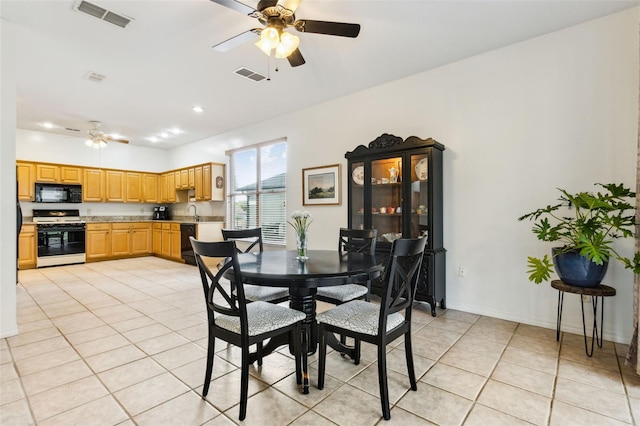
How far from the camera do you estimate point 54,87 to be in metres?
4.14

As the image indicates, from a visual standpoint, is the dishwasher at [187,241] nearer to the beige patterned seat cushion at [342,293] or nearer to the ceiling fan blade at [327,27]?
the beige patterned seat cushion at [342,293]

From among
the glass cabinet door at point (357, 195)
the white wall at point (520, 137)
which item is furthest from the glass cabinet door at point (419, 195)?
the glass cabinet door at point (357, 195)

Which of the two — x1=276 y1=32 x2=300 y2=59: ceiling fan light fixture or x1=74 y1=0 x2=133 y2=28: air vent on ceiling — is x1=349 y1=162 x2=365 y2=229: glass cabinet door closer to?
x1=276 y1=32 x2=300 y2=59: ceiling fan light fixture

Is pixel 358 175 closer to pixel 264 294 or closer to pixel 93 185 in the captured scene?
pixel 264 294

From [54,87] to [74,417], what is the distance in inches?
171

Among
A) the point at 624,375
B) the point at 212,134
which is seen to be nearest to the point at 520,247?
the point at 624,375

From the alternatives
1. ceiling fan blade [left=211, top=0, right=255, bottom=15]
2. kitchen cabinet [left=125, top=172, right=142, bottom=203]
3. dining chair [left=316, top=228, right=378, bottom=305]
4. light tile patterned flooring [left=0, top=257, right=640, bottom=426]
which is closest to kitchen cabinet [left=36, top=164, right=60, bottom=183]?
kitchen cabinet [left=125, top=172, right=142, bottom=203]

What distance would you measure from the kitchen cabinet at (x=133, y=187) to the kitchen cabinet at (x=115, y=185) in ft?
0.28

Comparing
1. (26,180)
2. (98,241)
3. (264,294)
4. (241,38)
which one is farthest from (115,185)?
(264,294)

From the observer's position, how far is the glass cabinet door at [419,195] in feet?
11.2

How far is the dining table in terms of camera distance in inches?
70.7

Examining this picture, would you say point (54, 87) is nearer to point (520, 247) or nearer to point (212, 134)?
point (212, 134)

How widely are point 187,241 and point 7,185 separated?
3.81 metres

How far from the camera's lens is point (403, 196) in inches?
140
